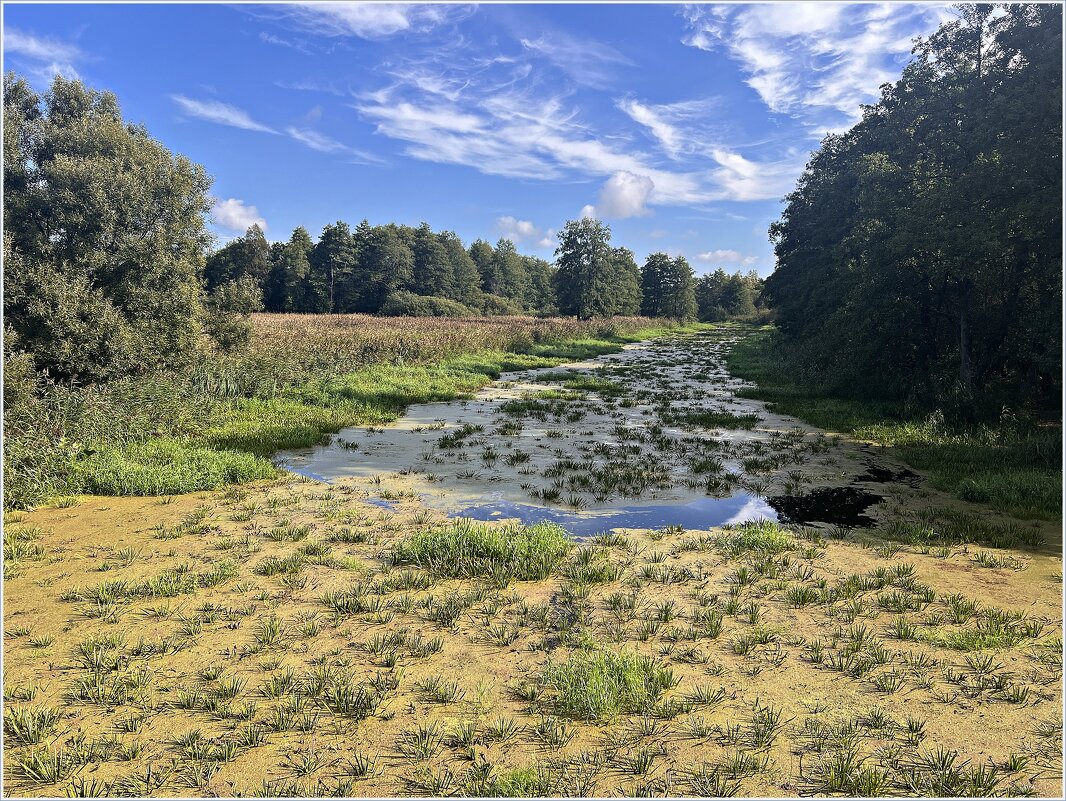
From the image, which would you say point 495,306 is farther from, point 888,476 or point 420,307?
point 888,476

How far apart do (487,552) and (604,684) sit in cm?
239

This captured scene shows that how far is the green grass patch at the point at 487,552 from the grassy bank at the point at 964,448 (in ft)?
20.3

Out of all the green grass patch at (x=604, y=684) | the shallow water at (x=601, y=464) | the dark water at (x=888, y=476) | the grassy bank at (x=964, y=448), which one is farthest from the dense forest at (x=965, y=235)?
the green grass patch at (x=604, y=684)

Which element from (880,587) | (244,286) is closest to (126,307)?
(244,286)

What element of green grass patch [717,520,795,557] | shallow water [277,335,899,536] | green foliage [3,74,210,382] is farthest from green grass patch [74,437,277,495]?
green grass patch [717,520,795,557]

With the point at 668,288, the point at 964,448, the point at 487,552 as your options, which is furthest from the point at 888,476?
the point at 668,288

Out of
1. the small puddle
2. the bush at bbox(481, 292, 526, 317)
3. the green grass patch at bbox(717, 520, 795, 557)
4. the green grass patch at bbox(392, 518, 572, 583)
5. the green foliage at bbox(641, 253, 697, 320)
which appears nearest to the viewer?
the green grass patch at bbox(392, 518, 572, 583)

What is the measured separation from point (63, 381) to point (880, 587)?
14.2 metres

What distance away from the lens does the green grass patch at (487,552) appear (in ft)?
18.4

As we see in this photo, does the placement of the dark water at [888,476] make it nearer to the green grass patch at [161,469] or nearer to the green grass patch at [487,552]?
the green grass patch at [487,552]

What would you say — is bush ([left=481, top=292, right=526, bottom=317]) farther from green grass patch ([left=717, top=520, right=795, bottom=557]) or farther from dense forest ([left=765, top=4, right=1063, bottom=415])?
green grass patch ([left=717, top=520, right=795, bottom=557])

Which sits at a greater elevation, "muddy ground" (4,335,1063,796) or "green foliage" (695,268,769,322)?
"green foliage" (695,268,769,322)

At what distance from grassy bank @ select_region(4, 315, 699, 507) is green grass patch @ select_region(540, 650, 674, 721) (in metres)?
6.79

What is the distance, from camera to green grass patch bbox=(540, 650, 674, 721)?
3.54m
